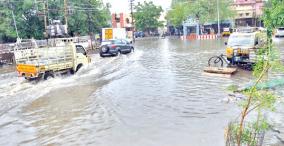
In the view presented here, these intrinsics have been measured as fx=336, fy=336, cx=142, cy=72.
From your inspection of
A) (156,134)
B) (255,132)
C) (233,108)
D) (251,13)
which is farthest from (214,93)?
(251,13)

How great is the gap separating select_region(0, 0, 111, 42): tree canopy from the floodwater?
21275mm

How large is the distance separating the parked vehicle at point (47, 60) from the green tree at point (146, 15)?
54287mm

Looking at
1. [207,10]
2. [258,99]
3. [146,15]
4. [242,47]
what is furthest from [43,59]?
[146,15]

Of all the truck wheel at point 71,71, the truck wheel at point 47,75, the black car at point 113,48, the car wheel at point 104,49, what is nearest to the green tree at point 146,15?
the black car at point 113,48

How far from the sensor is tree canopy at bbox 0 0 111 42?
35719 millimetres

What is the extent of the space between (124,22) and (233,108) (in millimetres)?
76307

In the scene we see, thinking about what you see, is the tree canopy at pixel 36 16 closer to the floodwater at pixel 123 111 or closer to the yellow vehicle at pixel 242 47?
the floodwater at pixel 123 111

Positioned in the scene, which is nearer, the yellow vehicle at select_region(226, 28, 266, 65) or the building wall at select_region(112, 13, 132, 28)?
the yellow vehicle at select_region(226, 28, 266, 65)

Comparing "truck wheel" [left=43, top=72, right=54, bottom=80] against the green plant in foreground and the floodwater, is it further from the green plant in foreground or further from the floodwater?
the green plant in foreground

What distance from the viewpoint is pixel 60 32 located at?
32.9m

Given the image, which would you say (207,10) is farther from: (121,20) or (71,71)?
(71,71)

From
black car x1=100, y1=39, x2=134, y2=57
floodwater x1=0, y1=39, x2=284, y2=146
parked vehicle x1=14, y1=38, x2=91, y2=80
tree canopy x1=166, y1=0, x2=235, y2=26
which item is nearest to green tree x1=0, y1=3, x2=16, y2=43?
black car x1=100, y1=39, x2=134, y2=57

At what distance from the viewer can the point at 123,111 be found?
10328 millimetres

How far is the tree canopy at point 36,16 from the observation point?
3572 cm
